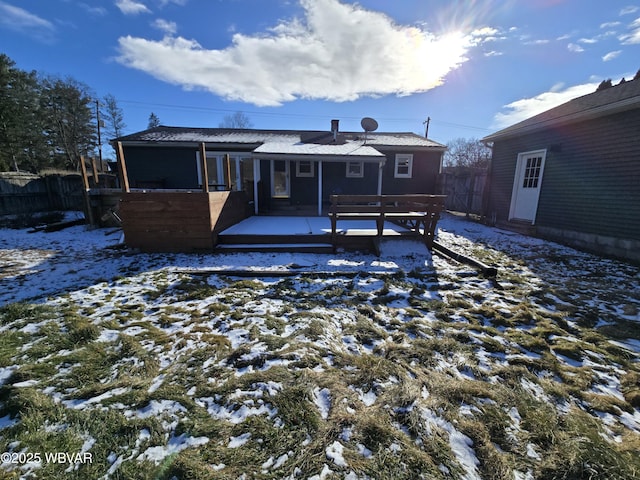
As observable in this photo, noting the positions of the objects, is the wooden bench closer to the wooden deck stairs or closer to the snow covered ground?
the wooden deck stairs

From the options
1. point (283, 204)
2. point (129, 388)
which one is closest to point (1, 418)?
point (129, 388)

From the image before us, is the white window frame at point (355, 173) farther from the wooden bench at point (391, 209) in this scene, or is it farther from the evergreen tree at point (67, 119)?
the evergreen tree at point (67, 119)

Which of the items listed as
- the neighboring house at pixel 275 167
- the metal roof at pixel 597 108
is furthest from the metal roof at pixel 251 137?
the metal roof at pixel 597 108

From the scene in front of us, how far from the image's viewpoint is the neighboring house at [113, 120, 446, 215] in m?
11.2

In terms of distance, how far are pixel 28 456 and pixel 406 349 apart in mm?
2692

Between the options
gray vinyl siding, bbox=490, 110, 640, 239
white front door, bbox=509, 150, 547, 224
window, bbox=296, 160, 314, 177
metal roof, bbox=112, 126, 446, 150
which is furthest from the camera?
window, bbox=296, 160, 314, 177

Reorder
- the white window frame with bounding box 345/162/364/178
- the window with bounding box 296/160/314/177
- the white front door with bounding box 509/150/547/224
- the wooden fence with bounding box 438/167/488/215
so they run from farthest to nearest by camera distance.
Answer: the wooden fence with bounding box 438/167/488/215 → the white window frame with bounding box 345/162/364/178 → the window with bounding box 296/160/314/177 → the white front door with bounding box 509/150/547/224

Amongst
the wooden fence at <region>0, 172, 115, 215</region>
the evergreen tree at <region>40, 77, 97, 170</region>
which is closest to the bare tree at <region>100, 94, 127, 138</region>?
the evergreen tree at <region>40, 77, 97, 170</region>

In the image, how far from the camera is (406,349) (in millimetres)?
2566

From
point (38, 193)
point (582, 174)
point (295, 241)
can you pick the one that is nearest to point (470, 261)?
point (295, 241)

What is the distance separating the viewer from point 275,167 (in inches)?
458

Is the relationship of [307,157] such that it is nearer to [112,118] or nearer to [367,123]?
[367,123]

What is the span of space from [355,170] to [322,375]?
35.8 feet

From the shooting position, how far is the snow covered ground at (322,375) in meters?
1.53
